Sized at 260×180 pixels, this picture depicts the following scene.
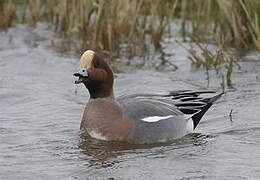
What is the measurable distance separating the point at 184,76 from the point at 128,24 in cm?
121

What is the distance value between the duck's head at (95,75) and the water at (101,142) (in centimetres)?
45

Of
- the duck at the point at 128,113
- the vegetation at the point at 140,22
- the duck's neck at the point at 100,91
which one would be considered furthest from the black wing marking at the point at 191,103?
the vegetation at the point at 140,22

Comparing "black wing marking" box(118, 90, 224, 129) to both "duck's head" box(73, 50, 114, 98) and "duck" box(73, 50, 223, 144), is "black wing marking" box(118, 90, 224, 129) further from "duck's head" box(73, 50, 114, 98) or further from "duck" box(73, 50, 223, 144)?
"duck's head" box(73, 50, 114, 98)

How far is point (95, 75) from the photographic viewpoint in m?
6.98

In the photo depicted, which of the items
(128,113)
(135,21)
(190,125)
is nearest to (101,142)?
(128,113)

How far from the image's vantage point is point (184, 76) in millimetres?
9609

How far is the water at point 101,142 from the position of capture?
6020 mm

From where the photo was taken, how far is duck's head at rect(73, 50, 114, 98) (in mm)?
6906

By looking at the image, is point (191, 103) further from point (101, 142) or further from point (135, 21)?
point (135, 21)

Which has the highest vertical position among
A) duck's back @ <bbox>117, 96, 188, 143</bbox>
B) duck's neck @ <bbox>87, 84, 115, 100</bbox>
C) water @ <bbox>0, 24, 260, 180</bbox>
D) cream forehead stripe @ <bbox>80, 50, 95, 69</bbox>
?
cream forehead stripe @ <bbox>80, 50, 95, 69</bbox>

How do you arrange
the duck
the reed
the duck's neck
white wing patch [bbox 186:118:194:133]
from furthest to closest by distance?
the reed
white wing patch [bbox 186:118:194:133]
the duck's neck
the duck

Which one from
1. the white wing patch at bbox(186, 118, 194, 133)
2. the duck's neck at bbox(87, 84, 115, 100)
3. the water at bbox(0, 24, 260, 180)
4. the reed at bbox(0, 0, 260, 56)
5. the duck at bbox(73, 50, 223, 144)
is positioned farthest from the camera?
the reed at bbox(0, 0, 260, 56)

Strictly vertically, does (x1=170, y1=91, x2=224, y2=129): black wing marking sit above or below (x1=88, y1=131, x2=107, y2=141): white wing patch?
above

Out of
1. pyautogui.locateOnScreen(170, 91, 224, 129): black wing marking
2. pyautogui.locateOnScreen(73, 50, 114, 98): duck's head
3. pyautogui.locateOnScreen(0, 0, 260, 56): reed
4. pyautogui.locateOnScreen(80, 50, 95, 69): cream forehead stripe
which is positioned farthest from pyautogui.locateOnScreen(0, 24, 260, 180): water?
pyautogui.locateOnScreen(80, 50, 95, 69): cream forehead stripe
